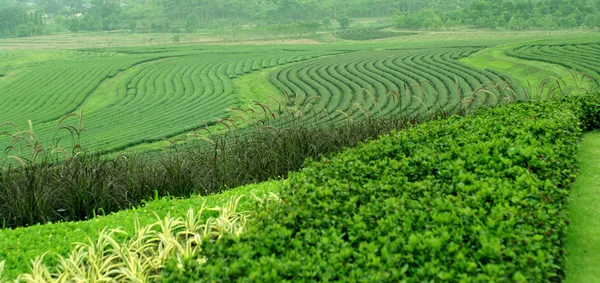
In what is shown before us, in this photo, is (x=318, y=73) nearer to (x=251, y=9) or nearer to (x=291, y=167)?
(x=291, y=167)

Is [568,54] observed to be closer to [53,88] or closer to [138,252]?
[53,88]

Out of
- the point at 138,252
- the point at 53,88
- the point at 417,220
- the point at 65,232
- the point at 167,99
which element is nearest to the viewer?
the point at 417,220

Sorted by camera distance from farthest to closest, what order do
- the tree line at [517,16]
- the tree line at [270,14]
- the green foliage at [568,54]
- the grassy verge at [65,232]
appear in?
the tree line at [270,14], the tree line at [517,16], the green foliage at [568,54], the grassy verge at [65,232]

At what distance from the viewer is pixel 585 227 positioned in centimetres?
447

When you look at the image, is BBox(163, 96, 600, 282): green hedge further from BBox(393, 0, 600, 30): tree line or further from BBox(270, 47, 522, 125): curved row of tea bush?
BBox(393, 0, 600, 30): tree line

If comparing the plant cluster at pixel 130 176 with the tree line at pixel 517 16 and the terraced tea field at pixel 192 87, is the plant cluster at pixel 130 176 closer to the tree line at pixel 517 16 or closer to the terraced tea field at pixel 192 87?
the terraced tea field at pixel 192 87

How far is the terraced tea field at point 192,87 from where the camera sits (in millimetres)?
24797

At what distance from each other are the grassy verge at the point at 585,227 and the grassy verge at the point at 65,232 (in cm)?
245

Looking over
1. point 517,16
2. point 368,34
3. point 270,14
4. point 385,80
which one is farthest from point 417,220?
point 270,14

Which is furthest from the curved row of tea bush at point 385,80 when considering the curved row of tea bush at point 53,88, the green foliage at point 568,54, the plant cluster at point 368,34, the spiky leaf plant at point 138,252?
the plant cluster at point 368,34

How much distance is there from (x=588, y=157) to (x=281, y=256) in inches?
186

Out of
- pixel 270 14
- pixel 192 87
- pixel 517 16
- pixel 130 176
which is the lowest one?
pixel 192 87

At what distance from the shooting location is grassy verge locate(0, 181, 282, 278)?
4.26 meters

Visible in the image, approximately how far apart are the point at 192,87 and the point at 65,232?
32613mm
